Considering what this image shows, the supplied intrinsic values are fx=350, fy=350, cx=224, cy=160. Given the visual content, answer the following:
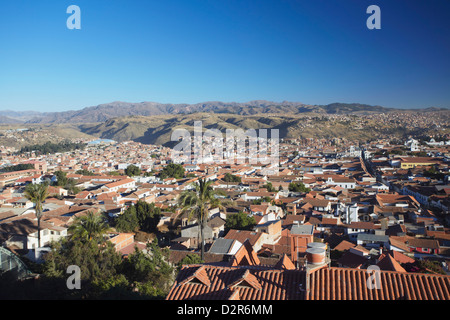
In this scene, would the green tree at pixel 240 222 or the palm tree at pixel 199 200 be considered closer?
the palm tree at pixel 199 200

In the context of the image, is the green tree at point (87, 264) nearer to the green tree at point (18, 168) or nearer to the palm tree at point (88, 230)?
the palm tree at point (88, 230)

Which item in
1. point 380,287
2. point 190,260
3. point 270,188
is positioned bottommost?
point 270,188

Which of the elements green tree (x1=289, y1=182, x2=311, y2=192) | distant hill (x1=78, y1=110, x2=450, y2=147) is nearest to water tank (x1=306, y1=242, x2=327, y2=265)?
green tree (x1=289, y1=182, x2=311, y2=192)

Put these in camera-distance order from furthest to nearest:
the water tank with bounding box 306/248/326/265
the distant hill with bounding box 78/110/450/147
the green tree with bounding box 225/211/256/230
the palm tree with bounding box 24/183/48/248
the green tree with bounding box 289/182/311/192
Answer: the distant hill with bounding box 78/110/450/147
the green tree with bounding box 289/182/311/192
the green tree with bounding box 225/211/256/230
the palm tree with bounding box 24/183/48/248
the water tank with bounding box 306/248/326/265

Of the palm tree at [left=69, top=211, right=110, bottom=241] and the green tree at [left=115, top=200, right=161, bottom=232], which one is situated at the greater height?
the palm tree at [left=69, top=211, right=110, bottom=241]

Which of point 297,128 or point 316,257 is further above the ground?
point 297,128

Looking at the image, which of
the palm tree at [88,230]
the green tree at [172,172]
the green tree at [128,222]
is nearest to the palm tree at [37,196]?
the palm tree at [88,230]

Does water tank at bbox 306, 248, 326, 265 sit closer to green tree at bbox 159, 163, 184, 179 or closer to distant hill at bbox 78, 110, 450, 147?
green tree at bbox 159, 163, 184, 179

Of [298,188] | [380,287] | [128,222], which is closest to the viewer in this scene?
[380,287]

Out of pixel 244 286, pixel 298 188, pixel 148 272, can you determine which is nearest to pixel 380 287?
pixel 244 286

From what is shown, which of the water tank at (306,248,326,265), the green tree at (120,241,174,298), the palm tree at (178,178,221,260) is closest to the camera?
the water tank at (306,248,326,265)

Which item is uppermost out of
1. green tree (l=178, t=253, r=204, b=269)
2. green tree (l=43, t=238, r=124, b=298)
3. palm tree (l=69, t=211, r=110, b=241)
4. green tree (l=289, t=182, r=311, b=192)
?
palm tree (l=69, t=211, r=110, b=241)

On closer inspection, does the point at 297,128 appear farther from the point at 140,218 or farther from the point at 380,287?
the point at 380,287
